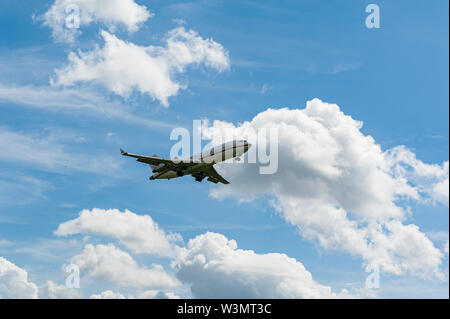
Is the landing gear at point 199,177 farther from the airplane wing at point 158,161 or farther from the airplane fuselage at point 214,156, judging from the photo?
the airplane wing at point 158,161

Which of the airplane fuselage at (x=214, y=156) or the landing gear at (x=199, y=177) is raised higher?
the airplane fuselage at (x=214, y=156)

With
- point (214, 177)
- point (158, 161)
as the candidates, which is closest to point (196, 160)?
point (158, 161)

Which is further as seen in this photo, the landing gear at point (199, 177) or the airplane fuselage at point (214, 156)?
the landing gear at point (199, 177)

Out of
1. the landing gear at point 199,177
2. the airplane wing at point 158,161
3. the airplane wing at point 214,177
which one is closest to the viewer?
the airplane wing at point 158,161

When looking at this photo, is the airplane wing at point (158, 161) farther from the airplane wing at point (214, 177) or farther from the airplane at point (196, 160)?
the airplane wing at point (214, 177)

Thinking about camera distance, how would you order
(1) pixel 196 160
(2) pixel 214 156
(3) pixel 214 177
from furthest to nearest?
(3) pixel 214 177 → (1) pixel 196 160 → (2) pixel 214 156

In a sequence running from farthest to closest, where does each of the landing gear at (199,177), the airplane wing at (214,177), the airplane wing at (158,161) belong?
the airplane wing at (214,177), the landing gear at (199,177), the airplane wing at (158,161)

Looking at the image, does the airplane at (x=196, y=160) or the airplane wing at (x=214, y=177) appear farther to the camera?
the airplane wing at (x=214, y=177)

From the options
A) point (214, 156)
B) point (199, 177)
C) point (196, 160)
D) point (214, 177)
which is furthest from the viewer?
point (214, 177)

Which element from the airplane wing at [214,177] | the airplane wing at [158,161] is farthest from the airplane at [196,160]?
the airplane wing at [214,177]

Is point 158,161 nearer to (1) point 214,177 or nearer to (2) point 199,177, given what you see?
(2) point 199,177
